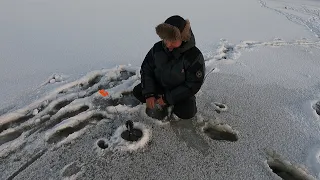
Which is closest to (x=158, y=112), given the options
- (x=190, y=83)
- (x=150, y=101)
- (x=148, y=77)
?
(x=150, y=101)

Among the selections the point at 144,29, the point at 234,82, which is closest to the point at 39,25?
the point at 144,29

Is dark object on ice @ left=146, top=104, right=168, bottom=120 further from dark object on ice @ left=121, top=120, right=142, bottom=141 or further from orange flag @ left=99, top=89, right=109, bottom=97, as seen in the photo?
orange flag @ left=99, top=89, right=109, bottom=97

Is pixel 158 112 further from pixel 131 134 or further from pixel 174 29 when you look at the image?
pixel 174 29

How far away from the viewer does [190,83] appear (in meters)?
2.90

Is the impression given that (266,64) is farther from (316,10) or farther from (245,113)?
(316,10)

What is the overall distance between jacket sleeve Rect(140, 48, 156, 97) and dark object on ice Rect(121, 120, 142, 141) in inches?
15.1

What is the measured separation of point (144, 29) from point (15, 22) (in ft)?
7.85

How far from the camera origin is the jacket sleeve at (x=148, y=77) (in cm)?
304

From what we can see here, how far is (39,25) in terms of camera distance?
5668 millimetres

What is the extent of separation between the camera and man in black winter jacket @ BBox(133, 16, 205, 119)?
265 centimetres

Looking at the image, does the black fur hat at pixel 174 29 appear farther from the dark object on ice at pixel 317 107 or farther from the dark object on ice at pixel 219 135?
the dark object on ice at pixel 317 107

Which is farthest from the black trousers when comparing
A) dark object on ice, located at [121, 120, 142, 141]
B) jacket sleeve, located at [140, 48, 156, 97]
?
dark object on ice, located at [121, 120, 142, 141]

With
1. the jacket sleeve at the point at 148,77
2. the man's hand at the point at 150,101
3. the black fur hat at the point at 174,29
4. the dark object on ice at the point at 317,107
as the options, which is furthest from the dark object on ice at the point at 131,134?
the dark object on ice at the point at 317,107

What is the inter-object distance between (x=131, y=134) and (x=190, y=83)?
2.37 ft
